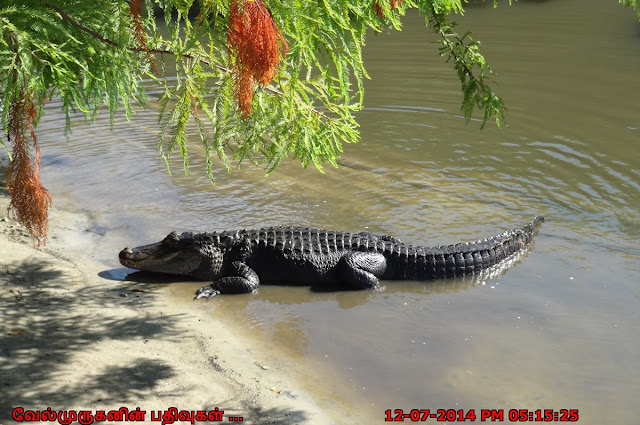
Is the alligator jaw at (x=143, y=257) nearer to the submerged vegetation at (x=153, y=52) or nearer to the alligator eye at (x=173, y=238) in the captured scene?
the alligator eye at (x=173, y=238)

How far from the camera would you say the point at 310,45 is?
4.59 m

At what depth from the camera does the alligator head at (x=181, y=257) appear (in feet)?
25.9

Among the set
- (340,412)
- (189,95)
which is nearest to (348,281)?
(340,412)

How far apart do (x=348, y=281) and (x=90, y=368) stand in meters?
3.08

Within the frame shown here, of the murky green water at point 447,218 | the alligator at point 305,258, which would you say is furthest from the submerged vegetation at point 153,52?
the alligator at point 305,258

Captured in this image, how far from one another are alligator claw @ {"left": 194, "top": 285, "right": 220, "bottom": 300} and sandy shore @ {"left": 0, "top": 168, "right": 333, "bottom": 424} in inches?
12.5

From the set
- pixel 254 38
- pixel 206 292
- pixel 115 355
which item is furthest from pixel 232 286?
pixel 254 38

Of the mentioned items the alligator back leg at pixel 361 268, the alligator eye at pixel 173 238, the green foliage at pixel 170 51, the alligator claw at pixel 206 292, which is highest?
the green foliage at pixel 170 51

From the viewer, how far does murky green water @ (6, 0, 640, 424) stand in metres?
5.88

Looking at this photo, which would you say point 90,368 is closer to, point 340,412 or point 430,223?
point 340,412

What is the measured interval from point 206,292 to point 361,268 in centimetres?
171

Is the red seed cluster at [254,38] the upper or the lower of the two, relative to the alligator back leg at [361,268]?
upper

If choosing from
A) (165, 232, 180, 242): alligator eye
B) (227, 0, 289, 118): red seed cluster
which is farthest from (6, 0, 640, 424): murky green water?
(227, 0, 289, 118): red seed cluster

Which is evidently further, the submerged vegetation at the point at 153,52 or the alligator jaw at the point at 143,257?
the alligator jaw at the point at 143,257
